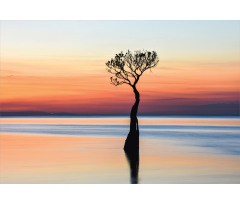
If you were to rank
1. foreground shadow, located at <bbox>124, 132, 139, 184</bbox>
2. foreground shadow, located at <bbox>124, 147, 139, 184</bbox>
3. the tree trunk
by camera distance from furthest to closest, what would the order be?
1. the tree trunk
2. foreground shadow, located at <bbox>124, 132, 139, 184</bbox>
3. foreground shadow, located at <bbox>124, 147, 139, 184</bbox>

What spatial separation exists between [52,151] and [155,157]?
700cm

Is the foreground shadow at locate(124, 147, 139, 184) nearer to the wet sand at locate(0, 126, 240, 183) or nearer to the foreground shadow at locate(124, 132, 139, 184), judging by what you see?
the foreground shadow at locate(124, 132, 139, 184)

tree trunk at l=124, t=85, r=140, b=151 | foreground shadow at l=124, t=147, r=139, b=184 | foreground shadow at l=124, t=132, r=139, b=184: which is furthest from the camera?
tree trunk at l=124, t=85, r=140, b=151

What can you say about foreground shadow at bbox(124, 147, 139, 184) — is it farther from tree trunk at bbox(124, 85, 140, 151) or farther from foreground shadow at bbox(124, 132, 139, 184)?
tree trunk at bbox(124, 85, 140, 151)

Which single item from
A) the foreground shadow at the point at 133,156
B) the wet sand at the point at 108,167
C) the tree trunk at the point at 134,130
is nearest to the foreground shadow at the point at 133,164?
the foreground shadow at the point at 133,156

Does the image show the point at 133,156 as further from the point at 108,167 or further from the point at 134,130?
the point at 108,167

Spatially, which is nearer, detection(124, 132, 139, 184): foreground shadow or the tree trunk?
detection(124, 132, 139, 184): foreground shadow

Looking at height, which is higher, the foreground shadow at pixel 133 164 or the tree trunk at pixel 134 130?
the tree trunk at pixel 134 130

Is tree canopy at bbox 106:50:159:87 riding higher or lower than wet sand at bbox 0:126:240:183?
higher

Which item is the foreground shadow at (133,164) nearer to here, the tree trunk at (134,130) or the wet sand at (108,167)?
the wet sand at (108,167)

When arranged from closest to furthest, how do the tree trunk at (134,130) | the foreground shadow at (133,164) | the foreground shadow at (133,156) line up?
the foreground shadow at (133,164) < the foreground shadow at (133,156) < the tree trunk at (134,130)

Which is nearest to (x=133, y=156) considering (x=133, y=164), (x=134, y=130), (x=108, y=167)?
(x=134, y=130)

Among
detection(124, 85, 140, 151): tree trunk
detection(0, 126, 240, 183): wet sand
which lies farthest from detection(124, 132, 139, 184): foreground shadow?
detection(0, 126, 240, 183): wet sand

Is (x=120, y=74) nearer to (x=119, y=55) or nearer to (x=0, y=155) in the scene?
(x=119, y=55)
